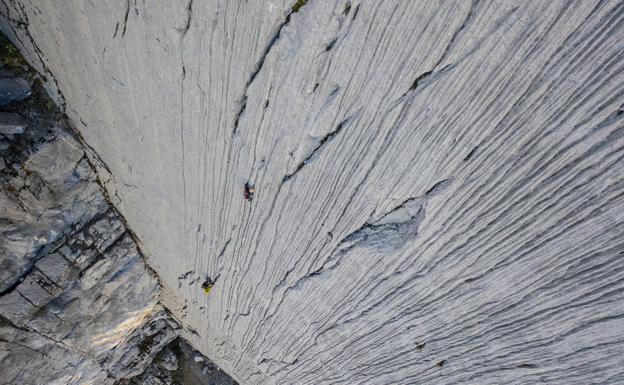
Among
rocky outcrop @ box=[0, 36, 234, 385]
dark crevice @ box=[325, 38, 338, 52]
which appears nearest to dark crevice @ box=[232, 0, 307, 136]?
dark crevice @ box=[325, 38, 338, 52]

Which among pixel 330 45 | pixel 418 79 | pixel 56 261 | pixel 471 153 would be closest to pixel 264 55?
pixel 330 45

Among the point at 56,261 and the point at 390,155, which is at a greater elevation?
the point at 390,155

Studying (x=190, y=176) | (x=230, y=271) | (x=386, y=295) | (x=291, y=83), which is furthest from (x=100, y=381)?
(x=291, y=83)

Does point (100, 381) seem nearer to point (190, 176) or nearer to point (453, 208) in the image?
point (190, 176)

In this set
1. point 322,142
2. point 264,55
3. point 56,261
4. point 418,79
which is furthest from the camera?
point 56,261

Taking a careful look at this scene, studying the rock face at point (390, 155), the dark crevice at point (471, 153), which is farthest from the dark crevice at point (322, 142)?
the dark crevice at point (471, 153)

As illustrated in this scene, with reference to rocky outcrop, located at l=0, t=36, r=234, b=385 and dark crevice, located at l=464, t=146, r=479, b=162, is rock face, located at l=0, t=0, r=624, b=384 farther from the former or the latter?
rocky outcrop, located at l=0, t=36, r=234, b=385

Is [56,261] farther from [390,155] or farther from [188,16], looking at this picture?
[390,155]

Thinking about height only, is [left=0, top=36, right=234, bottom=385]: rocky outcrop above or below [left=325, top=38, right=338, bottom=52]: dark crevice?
below

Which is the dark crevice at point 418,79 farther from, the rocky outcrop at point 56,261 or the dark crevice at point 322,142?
the rocky outcrop at point 56,261
